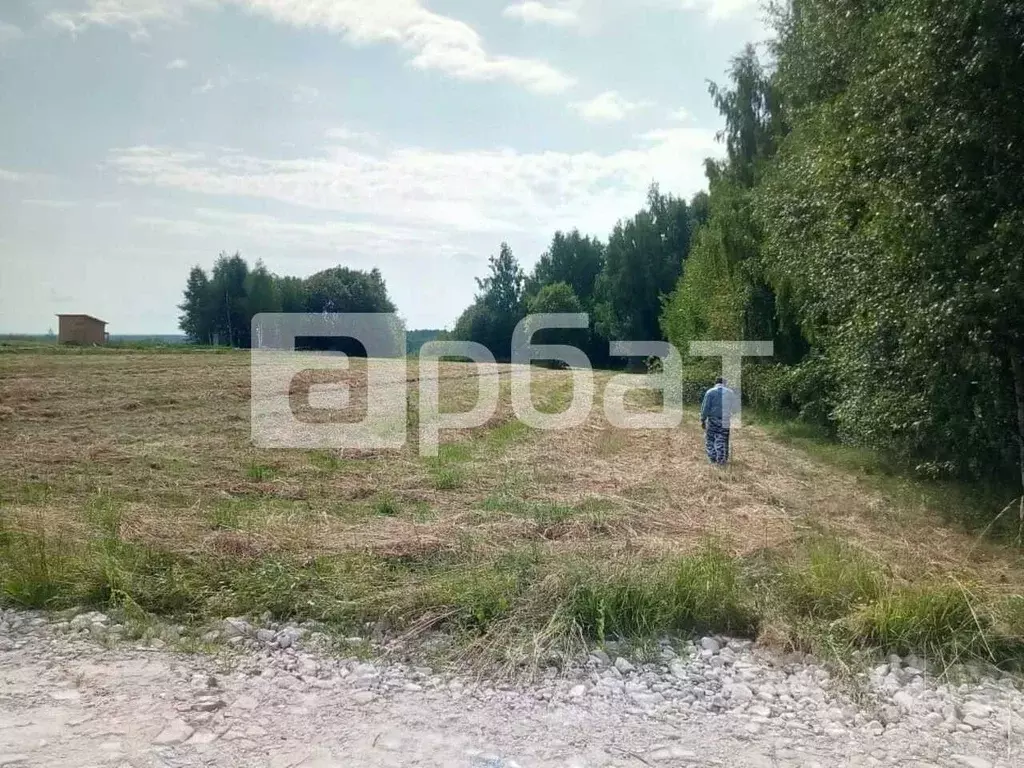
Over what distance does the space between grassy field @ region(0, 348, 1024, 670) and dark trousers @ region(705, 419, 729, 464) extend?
8.6 inches

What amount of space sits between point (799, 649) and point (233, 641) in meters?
3.74

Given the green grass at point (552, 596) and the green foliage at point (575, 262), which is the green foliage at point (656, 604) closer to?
the green grass at point (552, 596)

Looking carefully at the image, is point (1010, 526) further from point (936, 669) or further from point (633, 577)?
point (633, 577)

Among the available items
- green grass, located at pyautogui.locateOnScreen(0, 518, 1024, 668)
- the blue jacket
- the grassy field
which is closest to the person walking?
the blue jacket

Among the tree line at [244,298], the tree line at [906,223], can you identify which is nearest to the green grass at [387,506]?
the tree line at [906,223]

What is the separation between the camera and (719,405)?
11.7m

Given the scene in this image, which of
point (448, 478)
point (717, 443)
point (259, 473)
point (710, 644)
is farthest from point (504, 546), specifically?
point (717, 443)

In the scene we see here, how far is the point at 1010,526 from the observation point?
8.26 metres

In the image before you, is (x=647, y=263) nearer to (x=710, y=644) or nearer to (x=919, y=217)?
(x=919, y=217)

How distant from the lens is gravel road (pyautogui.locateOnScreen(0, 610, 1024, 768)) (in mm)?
3637

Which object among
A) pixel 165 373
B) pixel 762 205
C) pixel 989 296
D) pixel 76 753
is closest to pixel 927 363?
pixel 989 296

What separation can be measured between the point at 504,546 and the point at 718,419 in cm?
614

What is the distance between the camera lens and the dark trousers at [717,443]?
12086 millimetres

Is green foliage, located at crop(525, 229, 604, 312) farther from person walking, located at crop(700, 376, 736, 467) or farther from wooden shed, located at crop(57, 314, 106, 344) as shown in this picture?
person walking, located at crop(700, 376, 736, 467)
